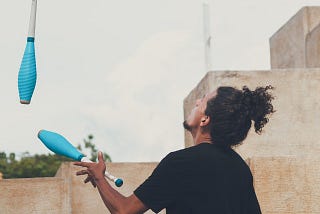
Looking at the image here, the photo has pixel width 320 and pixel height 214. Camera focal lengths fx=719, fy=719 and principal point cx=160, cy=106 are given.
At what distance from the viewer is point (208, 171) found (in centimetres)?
289

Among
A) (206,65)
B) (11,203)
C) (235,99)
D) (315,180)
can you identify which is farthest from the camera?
(206,65)

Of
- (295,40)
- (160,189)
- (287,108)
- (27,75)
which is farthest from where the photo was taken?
(295,40)

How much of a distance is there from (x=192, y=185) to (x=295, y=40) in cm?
755

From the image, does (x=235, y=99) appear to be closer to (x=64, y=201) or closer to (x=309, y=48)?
(x=64, y=201)

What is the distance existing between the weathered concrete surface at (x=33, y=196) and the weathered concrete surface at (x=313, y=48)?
3.70 m

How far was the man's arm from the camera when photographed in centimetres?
286

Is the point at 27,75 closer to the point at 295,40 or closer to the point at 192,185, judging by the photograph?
the point at 192,185

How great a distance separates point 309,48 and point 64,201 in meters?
3.95

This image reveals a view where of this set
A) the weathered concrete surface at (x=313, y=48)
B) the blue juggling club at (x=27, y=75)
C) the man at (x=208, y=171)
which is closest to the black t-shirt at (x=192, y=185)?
the man at (x=208, y=171)

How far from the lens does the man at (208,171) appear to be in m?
2.85

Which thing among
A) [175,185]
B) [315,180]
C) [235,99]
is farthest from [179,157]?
[315,180]

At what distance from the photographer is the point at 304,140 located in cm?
764

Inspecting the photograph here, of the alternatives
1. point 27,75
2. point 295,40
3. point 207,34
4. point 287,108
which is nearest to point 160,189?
point 27,75

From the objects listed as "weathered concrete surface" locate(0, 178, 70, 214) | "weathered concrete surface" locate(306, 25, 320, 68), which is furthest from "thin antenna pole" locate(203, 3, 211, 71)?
"weathered concrete surface" locate(0, 178, 70, 214)
